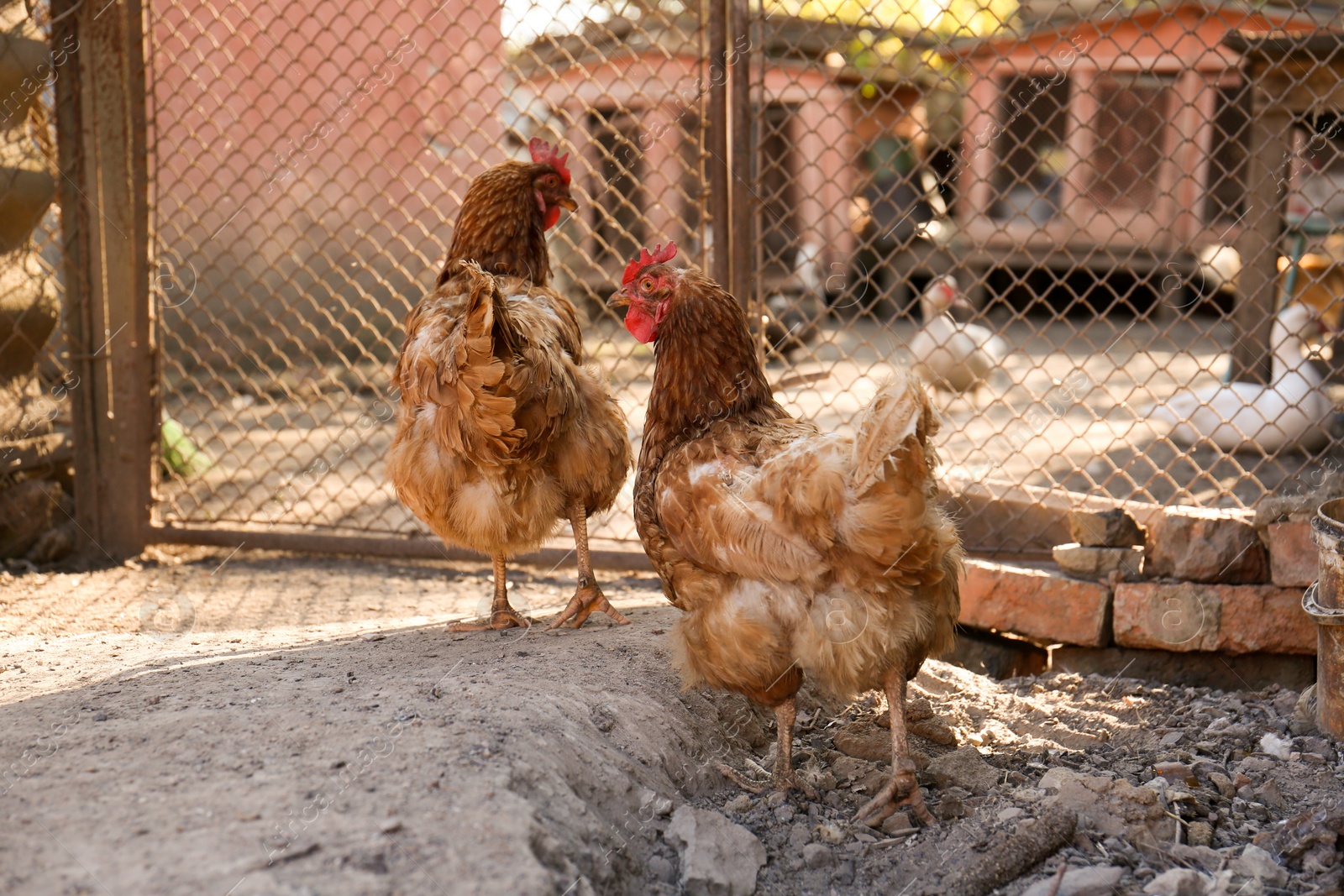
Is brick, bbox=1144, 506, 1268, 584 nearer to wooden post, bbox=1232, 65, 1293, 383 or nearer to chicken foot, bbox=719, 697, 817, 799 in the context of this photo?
chicken foot, bbox=719, 697, 817, 799

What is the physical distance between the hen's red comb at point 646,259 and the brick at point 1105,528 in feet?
5.06

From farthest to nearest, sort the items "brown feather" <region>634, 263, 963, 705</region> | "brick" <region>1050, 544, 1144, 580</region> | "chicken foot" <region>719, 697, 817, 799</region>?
"brick" <region>1050, 544, 1144, 580</region>
"chicken foot" <region>719, 697, 817, 799</region>
"brown feather" <region>634, 263, 963, 705</region>

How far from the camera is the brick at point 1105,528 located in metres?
3.21

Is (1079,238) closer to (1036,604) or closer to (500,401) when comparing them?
(1036,604)

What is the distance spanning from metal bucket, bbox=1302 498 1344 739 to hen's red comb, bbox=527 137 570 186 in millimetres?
2442

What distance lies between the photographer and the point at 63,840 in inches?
68.1

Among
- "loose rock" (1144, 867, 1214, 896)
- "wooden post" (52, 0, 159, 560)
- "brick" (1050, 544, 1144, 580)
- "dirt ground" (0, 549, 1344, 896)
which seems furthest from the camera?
"wooden post" (52, 0, 159, 560)

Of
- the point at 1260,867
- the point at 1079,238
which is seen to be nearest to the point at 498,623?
the point at 1260,867

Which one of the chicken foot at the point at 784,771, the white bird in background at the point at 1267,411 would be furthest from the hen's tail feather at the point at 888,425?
the white bird in background at the point at 1267,411

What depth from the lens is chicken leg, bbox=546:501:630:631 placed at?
10.5 feet

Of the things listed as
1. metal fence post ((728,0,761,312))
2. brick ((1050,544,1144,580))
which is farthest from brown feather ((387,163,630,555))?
brick ((1050,544,1144,580))

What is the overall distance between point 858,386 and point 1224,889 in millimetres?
5517

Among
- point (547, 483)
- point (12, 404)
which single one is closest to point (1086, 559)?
point (547, 483)

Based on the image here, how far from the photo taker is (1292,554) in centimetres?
295
